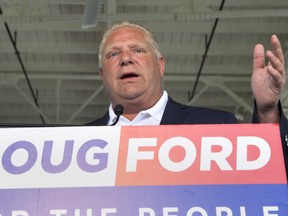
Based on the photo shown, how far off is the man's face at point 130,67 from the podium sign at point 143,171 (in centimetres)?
44

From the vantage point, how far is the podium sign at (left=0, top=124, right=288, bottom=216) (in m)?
0.92

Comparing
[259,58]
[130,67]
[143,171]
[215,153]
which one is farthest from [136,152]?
[130,67]

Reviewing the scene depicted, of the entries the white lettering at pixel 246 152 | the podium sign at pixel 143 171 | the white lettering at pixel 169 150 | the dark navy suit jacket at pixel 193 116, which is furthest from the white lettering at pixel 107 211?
the dark navy suit jacket at pixel 193 116

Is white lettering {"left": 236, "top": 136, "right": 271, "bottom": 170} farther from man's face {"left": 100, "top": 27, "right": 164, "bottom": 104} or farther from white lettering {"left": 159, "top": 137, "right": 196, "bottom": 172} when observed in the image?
man's face {"left": 100, "top": 27, "right": 164, "bottom": 104}

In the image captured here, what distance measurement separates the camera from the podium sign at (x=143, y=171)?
917mm

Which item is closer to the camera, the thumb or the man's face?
the thumb

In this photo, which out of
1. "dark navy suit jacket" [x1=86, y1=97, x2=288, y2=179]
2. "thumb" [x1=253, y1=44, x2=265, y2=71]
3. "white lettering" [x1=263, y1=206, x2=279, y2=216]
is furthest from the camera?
"dark navy suit jacket" [x1=86, y1=97, x2=288, y2=179]

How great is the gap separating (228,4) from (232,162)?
5761mm

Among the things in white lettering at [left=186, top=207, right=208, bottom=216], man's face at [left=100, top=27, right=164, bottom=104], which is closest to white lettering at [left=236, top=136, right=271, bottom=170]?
white lettering at [left=186, top=207, right=208, bottom=216]

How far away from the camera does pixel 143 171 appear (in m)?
0.96

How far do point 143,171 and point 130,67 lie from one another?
0.56 m

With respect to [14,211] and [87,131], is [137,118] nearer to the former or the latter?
[87,131]

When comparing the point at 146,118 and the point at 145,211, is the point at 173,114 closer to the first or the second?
the point at 146,118

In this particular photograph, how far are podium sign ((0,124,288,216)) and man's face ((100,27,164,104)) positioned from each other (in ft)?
1.45
